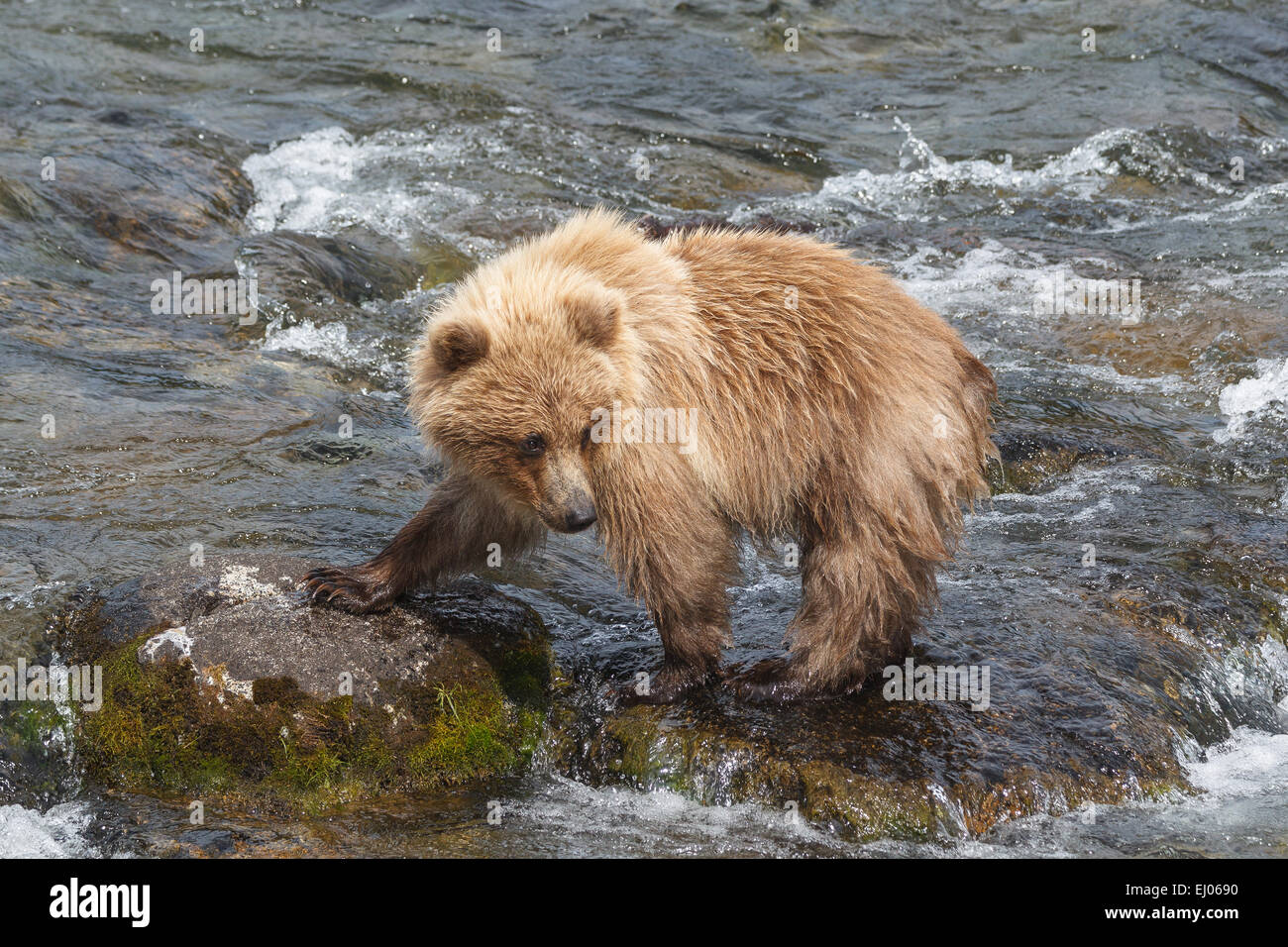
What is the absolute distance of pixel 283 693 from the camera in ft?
16.4

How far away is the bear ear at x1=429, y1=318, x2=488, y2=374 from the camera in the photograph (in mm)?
4855

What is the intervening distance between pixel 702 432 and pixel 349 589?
159 centimetres

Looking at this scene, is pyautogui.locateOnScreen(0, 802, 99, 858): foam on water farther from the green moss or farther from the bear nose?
the bear nose

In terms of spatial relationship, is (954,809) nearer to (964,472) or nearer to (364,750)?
(964,472)

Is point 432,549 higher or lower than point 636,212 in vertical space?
lower

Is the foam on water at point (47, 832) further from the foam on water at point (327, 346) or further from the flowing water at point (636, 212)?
the foam on water at point (327, 346)

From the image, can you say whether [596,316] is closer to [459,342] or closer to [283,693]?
[459,342]

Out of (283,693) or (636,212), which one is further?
(636,212)

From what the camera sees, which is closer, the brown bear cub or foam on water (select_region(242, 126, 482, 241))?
the brown bear cub

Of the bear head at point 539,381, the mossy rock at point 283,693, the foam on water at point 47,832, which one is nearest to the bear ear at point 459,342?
the bear head at point 539,381

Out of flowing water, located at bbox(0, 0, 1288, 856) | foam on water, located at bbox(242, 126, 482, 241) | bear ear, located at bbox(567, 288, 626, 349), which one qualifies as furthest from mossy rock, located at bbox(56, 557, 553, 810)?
foam on water, located at bbox(242, 126, 482, 241)

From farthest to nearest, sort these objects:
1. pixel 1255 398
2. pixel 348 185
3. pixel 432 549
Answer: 1. pixel 348 185
2. pixel 1255 398
3. pixel 432 549

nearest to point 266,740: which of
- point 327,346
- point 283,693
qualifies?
point 283,693

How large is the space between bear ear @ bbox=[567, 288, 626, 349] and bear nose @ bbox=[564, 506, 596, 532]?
624 millimetres
